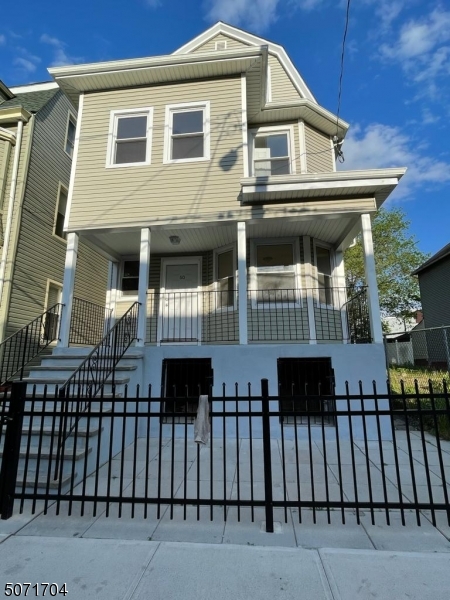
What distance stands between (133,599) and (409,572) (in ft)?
6.05

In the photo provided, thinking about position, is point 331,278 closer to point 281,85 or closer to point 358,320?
point 358,320

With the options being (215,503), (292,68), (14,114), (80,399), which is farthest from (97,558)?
(292,68)

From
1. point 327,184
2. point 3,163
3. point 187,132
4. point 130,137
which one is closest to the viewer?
point 327,184

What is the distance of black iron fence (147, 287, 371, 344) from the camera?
25.1 ft

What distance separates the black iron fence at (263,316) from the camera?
7656 millimetres

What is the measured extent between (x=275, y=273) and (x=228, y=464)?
15.4ft

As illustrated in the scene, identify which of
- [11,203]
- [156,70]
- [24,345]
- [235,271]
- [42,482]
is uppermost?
[156,70]

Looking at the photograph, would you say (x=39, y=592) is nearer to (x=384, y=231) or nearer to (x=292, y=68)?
(x=292, y=68)

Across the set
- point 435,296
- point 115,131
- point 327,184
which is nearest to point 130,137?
point 115,131

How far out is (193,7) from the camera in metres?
8.88

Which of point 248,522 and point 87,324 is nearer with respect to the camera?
point 248,522

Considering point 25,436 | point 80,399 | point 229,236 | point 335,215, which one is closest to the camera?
point 80,399

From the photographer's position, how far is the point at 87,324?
889cm

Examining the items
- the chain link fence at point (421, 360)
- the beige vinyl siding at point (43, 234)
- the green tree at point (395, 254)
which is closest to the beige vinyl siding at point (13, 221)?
the beige vinyl siding at point (43, 234)
